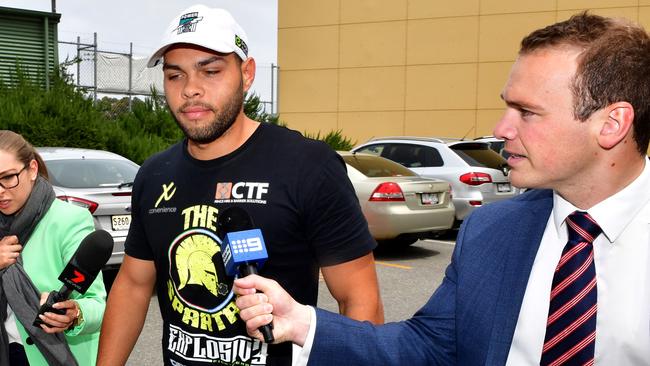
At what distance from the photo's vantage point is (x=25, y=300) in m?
3.24

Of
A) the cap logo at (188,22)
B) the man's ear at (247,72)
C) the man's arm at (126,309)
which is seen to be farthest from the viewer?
the man's arm at (126,309)

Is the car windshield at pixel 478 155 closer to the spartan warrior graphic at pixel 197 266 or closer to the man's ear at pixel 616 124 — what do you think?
the spartan warrior graphic at pixel 197 266

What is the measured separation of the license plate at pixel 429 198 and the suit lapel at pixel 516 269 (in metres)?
8.43

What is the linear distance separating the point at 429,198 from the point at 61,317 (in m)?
8.05

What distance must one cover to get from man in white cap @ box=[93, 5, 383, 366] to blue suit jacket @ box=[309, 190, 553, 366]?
0.45 meters

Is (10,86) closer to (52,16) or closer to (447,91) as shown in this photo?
(52,16)

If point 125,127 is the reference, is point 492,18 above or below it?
above

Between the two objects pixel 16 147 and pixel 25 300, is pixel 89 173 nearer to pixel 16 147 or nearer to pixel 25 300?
pixel 16 147

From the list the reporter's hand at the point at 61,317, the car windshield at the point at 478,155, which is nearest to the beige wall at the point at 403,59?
the car windshield at the point at 478,155

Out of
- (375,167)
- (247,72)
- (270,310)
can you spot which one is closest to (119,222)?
(375,167)

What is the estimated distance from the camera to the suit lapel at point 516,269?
1896mm

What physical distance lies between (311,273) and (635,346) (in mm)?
1142

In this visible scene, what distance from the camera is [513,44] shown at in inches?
937

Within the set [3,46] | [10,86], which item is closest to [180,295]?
[10,86]
